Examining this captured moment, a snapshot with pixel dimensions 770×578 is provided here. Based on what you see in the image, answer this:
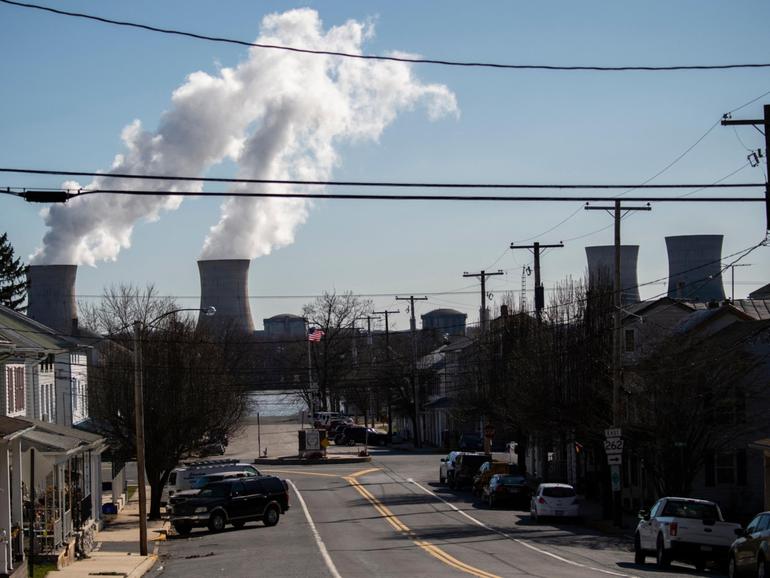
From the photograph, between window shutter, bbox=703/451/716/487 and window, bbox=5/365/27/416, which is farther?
window shutter, bbox=703/451/716/487

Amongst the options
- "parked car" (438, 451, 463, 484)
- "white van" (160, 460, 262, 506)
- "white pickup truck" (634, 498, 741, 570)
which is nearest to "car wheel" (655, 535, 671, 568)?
"white pickup truck" (634, 498, 741, 570)

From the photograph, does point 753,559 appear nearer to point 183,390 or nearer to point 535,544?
point 535,544

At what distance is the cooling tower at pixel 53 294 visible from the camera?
86.0 m

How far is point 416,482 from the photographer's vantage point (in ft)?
185

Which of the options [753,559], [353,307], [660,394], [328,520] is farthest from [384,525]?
[353,307]

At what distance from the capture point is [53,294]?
86.6 metres

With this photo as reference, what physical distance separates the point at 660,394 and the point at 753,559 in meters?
16.0

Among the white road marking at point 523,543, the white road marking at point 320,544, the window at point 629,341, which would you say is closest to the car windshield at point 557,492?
the white road marking at point 523,543

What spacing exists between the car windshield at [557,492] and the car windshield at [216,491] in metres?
11.1

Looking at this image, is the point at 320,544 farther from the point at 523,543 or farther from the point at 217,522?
the point at 217,522

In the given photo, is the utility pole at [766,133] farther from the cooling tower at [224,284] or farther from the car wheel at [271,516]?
the cooling tower at [224,284]

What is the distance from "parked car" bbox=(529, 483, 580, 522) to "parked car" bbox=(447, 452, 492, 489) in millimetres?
12676

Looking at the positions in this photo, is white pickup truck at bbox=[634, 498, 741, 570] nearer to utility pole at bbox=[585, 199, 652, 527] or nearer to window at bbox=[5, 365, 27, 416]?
utility pole at bbox=[585, 199, 652, 527]

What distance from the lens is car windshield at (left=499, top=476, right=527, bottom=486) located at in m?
44.4
